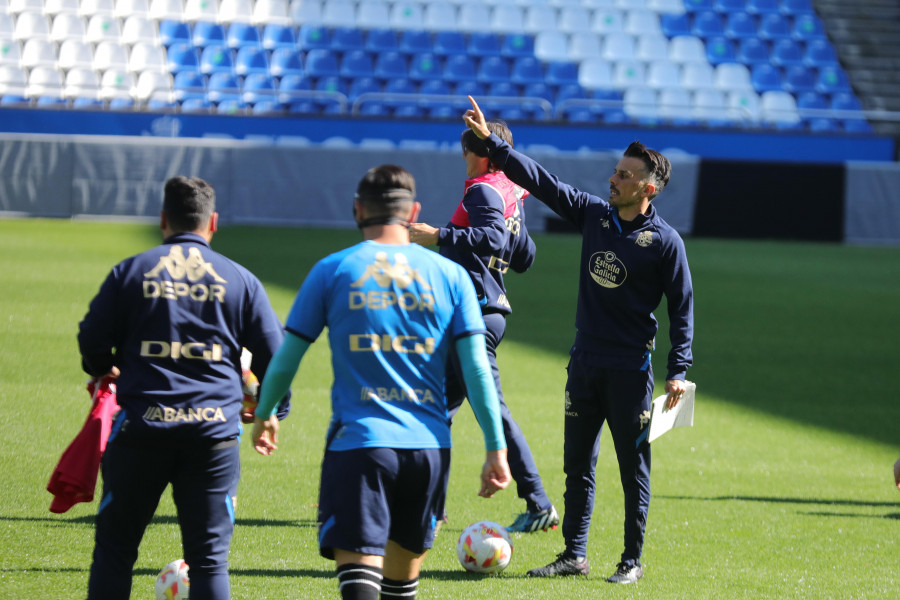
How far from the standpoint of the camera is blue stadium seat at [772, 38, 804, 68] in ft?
91.9

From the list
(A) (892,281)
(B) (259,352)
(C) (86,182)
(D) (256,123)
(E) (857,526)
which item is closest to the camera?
(B) (259,352)

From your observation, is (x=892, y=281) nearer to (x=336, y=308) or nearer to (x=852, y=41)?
(x=852, y=41)

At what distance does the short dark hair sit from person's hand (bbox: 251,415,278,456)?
79cm

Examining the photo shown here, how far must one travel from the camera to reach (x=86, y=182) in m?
21.0

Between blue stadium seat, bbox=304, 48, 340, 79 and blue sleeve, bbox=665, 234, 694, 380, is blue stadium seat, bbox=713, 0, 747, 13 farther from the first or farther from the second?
blue sleeve, bbox=665, 234, 694, 380

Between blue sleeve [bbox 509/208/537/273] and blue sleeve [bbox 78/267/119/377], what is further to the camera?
blue sleeve [bbox 509/208/537/273]

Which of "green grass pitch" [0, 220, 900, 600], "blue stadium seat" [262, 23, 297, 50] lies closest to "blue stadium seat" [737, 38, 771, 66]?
"blue stadium seat" [262, 23, 297, 50]

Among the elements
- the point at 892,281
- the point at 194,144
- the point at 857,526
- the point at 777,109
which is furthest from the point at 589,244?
the point at 777,109

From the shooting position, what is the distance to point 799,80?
27.6m

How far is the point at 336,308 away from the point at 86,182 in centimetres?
1890

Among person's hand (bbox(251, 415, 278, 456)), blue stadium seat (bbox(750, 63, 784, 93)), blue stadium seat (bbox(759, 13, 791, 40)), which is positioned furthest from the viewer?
blue stadium seat (bbox(759, 13, 791, 40))

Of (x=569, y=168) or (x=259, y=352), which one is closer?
(x=259, y=352)

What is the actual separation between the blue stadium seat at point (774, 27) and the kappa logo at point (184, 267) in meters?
27.3

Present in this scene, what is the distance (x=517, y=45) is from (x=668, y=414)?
22997 mm
